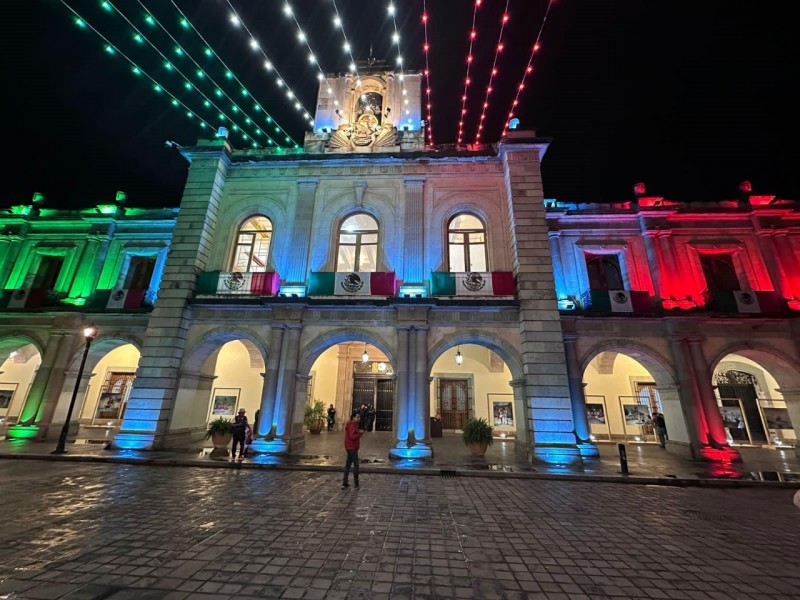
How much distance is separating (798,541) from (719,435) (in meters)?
9.18

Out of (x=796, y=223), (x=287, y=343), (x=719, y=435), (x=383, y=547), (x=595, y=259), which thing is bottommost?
(x=383, y=547)

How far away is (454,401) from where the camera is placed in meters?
19.3

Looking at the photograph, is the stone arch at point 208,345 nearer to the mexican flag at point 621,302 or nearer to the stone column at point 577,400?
the stone column at point 577,400

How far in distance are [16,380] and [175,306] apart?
1443 centimetres

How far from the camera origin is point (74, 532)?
488 centimetres

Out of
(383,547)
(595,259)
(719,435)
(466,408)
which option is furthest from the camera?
(466,408)

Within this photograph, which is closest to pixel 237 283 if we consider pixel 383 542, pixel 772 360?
pixel 383 542

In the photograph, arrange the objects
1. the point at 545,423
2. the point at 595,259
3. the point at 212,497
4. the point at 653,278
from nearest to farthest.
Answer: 1. the point at 212,497
2. the point at 545,423
3. the point at 653,278
4. the point at 595,259

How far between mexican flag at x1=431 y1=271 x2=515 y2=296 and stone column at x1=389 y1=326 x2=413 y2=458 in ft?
7.08

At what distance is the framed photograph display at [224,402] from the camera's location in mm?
17833

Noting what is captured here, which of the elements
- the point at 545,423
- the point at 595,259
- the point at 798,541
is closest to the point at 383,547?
the point at 798,541

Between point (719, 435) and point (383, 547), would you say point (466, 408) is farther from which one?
point (383, 547)

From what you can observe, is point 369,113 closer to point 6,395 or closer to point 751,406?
point 751,406

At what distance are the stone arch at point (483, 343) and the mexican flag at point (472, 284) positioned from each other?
1.60m
